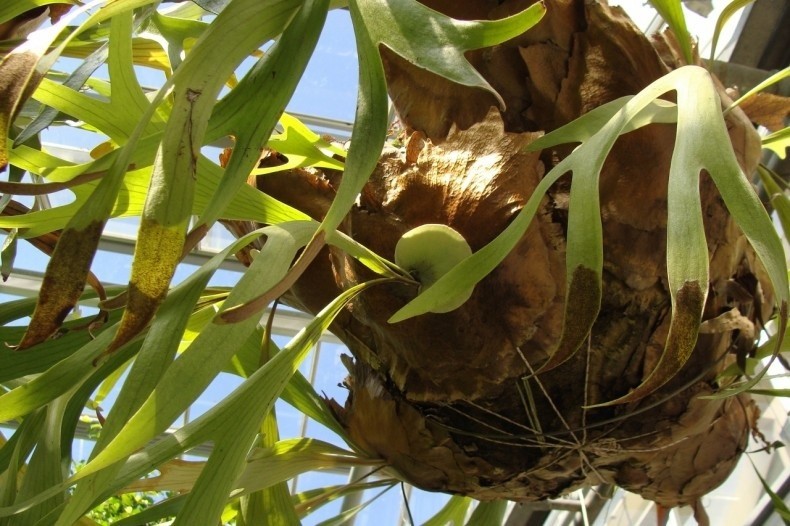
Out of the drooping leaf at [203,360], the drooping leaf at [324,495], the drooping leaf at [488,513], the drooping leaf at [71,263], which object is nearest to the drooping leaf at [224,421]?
the drooping leaf at [203,360]

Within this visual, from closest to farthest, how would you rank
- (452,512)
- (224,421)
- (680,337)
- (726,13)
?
(680,337) < (224,421) < (726,13) < (452,512)

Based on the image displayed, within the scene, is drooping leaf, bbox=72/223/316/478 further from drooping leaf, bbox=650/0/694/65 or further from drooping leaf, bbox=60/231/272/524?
drooping leaf, bbox=650/0/694/65

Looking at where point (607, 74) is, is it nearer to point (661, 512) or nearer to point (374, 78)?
point (374, 78)

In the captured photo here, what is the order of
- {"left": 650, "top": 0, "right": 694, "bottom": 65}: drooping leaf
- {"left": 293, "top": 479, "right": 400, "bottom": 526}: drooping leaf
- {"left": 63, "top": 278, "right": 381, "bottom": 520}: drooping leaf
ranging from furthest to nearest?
1. {"left": 293, "top": 479, "right": 400, "bottom": 526}: drooping leaf
2. {"left": 650, "top": 0, "right": 694, "bottom": 65}: drooping leaf
3. {"left": 63, "top": 278, "right": 381, "bottom": 520}: drooping leaf

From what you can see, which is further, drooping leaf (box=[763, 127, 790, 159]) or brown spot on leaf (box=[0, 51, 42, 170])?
drooping leaf (box=[763, 127, 790, 159])

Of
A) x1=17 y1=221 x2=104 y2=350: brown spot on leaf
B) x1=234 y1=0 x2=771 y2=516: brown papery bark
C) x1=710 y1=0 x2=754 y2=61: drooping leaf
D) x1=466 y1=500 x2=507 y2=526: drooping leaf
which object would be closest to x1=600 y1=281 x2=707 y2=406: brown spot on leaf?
x1=234 y1=0 x2=771 y2=516: brown papery bark

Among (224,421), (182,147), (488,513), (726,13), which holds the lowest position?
(488,513)

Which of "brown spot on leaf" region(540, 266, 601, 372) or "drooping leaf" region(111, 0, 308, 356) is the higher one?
"drooping leaf" region(111, 0, 308, 356)

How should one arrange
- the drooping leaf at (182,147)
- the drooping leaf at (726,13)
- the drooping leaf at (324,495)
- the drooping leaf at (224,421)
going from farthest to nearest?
the drooping leaf at (324,495) < the drooping leaf at (726,13) < the drooping leaf at (224,421) < the drooping leaf at (182,147)

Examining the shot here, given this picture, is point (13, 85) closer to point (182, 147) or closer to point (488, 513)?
point (182, 147)

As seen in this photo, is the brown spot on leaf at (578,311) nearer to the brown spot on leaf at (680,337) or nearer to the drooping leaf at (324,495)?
the brown spot on leaf at (680,337)

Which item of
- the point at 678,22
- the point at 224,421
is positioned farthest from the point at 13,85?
the point at 678,22

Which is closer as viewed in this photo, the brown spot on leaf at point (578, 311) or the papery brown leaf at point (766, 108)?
the brown spot on leaf at point (578, 311)

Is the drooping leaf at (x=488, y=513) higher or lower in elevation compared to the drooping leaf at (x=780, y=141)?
lower
